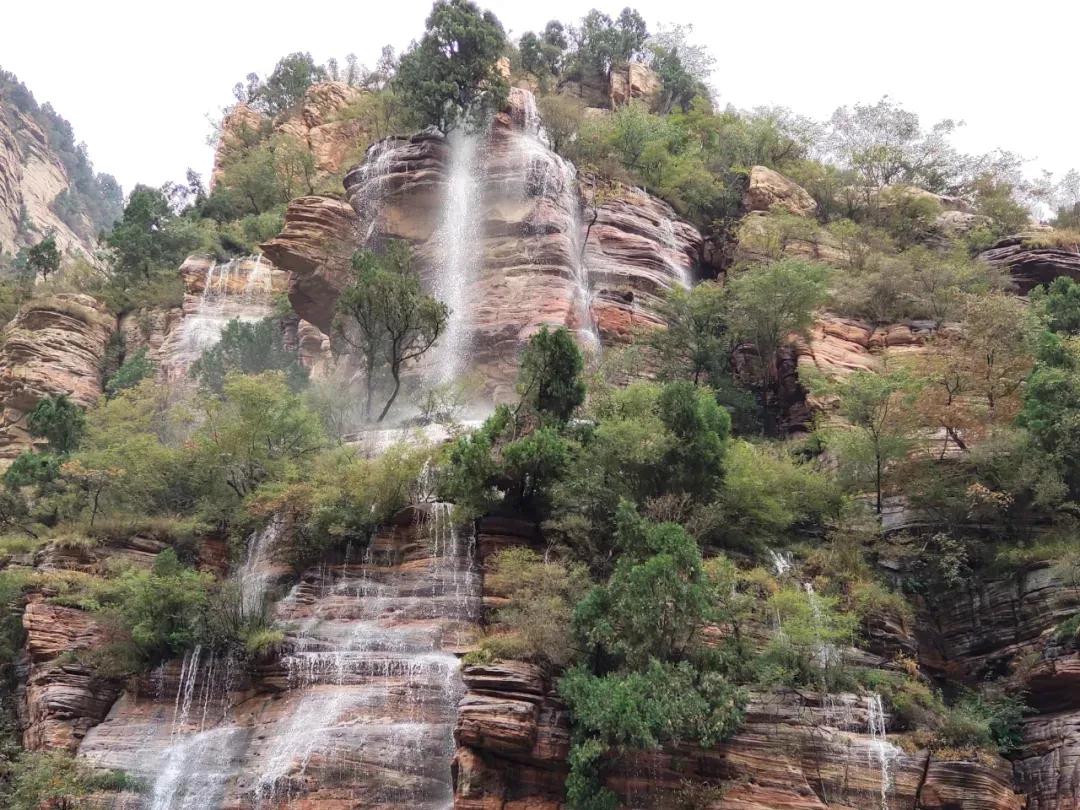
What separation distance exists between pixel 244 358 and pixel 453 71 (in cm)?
1568

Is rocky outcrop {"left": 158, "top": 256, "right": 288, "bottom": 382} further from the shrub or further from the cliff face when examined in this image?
the shrub

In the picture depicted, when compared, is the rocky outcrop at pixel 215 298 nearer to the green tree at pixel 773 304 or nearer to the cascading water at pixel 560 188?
the cascading water at pixel 560 188

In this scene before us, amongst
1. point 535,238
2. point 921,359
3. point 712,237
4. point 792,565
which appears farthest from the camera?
point 712,237

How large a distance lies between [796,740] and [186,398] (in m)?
25.8

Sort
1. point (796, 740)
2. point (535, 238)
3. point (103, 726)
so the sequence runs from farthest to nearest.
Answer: point (535, 238), point (103, 726), point (796, 740)

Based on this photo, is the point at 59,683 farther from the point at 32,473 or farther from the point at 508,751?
the point at 508,751

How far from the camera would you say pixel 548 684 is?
18.3 m

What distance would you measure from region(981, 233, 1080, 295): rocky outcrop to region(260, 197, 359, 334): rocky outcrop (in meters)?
26.4

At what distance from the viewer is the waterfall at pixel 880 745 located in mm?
17188

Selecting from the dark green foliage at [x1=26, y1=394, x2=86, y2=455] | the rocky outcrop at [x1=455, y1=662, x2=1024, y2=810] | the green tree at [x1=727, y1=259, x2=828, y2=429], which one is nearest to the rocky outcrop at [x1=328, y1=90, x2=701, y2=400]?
the green tree at [x1=727, y1=259, x2=828, y2=429]

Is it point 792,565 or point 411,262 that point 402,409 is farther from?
point 792,565

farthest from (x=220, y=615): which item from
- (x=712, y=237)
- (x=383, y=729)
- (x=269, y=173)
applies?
(x=269, y=173)

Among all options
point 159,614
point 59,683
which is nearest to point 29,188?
point 59,683

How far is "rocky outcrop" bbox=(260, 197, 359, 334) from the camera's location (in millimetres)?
37844
